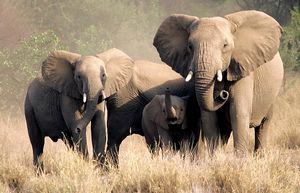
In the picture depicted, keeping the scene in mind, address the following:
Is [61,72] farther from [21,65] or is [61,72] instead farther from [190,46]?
[21,65]

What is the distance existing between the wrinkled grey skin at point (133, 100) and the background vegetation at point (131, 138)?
1.07 feet

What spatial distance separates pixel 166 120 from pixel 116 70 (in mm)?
1357

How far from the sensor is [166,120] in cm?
981

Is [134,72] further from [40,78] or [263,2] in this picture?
[263,2]

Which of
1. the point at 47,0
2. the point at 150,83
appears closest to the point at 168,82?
the point at 150,83

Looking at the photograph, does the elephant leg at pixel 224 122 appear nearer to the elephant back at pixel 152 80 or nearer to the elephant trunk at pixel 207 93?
the elephant trunk at pixel 207 93

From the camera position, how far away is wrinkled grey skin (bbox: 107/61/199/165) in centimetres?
1103

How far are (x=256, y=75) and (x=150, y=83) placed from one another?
1.94m

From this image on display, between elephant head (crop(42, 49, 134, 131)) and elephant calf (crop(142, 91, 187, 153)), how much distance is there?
0.67m

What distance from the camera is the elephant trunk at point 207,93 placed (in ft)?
28.1

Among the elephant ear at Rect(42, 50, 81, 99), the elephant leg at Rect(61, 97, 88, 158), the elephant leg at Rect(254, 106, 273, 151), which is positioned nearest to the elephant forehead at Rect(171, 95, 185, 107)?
the elephant leg at Rect(61, 97, 88, 158)

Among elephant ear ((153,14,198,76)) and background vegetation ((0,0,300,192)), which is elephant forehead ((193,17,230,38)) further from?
background vegetation ((0,0,300,192))

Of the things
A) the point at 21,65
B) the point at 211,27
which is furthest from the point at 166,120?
the point at 21,65

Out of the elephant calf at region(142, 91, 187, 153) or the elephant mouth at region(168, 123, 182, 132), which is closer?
the elephant calf at region(142, 91, 187, 153)
